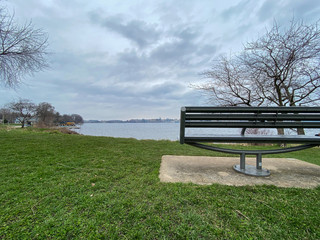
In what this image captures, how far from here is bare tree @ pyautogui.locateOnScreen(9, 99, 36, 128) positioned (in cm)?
2609

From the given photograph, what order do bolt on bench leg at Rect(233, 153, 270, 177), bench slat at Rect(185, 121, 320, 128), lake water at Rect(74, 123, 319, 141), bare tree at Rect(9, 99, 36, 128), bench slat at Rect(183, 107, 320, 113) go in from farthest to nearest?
bare tree at Rect(9, 99, 36, 128) < lake water at Rect(74, 123, 319, 141) < bolt on bench leg at Rect(233, 153, 270, 177) < bench slat at Rect(185, 121, 320, 128) < bench slat at Rect(183, 107, 320, 113)

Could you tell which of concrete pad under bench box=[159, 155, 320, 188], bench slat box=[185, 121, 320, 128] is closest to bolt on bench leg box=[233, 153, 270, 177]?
concrete pad under bench box=[159, 155, 320, 188]

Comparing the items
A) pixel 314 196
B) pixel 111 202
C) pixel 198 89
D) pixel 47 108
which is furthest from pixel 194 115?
pixel 47 108

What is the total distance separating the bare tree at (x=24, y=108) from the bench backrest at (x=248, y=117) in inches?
1340

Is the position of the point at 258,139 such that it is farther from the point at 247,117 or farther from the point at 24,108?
the point at 24,108

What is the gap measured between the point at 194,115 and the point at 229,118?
1.78 feet

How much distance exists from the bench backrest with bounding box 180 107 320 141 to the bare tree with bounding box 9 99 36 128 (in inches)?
1340

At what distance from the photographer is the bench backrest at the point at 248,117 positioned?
2182mm

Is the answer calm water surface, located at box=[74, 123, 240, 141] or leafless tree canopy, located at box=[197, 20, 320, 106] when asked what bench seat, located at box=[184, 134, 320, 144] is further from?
leafless tree canopy, located at box=[197, 20, 320, 106]

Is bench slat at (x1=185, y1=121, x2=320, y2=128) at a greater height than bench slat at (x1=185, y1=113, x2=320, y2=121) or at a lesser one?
lesser

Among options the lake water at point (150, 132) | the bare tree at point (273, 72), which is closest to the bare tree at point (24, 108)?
the lake water at point (150, 132)

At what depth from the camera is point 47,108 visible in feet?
94.9

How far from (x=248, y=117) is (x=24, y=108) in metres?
36.4

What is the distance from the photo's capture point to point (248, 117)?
2.24m
